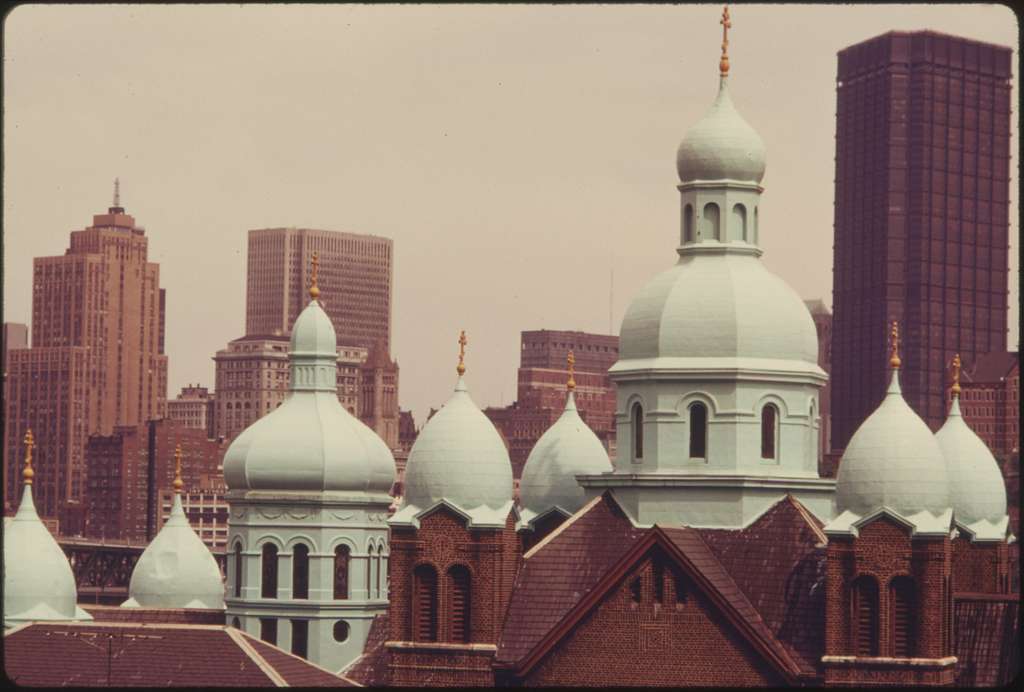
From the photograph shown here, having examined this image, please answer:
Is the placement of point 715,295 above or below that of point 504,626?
above

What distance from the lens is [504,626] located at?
9244 cm

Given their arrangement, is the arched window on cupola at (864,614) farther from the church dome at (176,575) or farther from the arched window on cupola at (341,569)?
the church dome at (176,575)

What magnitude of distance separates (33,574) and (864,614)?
33.4 m

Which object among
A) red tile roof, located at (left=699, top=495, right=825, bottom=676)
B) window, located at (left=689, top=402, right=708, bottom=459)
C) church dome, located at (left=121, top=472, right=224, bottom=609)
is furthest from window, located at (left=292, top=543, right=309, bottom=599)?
red tile roof, located at (left=699, top=495, right=825, bottom=676)

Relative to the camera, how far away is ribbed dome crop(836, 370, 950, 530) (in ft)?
291

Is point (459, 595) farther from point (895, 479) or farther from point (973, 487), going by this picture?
point (973, 487)

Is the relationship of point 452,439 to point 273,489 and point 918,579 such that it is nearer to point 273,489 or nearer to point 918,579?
point 918,579

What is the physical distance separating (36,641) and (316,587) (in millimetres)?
22958

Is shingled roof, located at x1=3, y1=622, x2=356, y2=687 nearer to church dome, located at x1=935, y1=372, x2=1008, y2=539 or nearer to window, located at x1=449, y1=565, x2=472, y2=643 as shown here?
window, located at x1=449, y1=565, x2=472, y2=643

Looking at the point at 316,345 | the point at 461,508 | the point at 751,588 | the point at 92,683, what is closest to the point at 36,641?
the point at 92,683

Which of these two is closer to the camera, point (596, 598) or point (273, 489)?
point (596, 598)

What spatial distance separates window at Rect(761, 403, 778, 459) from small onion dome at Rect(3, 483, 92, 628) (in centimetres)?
2594

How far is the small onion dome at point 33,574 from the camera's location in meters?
109

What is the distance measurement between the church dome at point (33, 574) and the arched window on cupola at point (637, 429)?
73.8 feet
